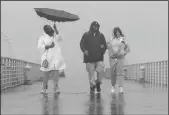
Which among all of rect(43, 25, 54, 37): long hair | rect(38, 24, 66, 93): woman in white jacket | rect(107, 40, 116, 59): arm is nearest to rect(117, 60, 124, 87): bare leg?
rect(107, 40, 116, 59): arm

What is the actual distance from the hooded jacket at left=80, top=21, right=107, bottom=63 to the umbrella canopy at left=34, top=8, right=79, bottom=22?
1.95ft

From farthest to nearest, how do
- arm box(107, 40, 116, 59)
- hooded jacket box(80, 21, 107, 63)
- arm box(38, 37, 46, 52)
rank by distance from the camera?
arm box(107, 40, 116, 59) → hooded jacket box(80, 21, 107, 63) → arm box(38, 37, 46, 52)

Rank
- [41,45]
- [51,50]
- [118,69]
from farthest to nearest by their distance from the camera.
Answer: [118,69], [51,50], [41,45]

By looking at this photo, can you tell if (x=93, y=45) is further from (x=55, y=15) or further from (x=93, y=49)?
(x=55, y=15)

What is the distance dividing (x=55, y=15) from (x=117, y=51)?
5.67ft

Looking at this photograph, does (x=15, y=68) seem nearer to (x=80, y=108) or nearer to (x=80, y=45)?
(x=80, y=45)

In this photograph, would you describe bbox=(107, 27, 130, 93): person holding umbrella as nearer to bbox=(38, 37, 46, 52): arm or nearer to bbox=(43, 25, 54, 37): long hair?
bbox=(43, 25, 54, 37): long hair

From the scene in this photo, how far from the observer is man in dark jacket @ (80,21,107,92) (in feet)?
35.6

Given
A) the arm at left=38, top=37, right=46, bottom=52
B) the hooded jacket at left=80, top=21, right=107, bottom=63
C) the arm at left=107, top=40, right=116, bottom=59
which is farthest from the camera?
the arm at left=107, top=40, right=116, bottom=59

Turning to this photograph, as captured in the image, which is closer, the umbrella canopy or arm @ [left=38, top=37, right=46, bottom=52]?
arm @ [left=38, top=37, right=46, bottom=52]

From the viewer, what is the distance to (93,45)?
35.7 ft

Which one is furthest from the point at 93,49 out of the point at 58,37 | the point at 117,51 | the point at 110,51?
the point at 58,37

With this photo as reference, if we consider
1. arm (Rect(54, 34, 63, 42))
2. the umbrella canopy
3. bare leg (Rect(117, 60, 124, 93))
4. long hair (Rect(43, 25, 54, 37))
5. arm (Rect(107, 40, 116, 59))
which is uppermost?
the umbrella canopy

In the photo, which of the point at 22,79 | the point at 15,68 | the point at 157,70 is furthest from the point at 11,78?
the point at 157,70
